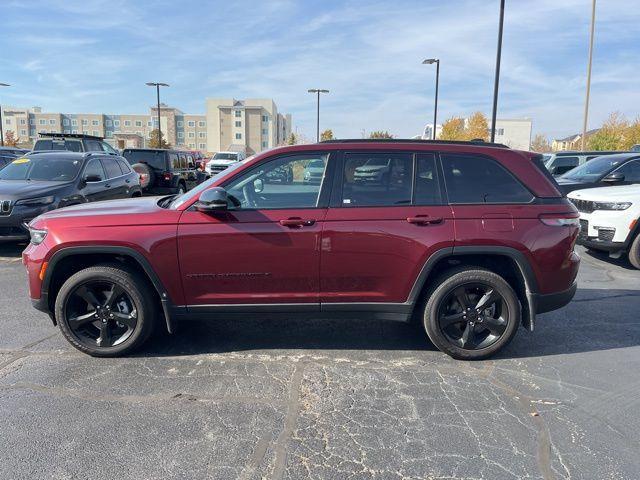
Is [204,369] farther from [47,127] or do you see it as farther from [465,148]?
[47,127]

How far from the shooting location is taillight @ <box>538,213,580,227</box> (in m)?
3.82

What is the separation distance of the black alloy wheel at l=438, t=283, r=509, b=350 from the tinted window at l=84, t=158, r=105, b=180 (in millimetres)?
7458

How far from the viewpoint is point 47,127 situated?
402 feet

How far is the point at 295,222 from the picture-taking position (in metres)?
3.67

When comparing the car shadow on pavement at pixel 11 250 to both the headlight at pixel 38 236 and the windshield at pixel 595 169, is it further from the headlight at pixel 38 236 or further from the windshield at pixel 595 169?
the windshield at pixel 595 169

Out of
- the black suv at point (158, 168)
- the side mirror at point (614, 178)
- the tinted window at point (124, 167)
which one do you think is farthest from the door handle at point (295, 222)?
the black suv at point (158, 168)

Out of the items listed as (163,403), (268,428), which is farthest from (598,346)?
(163,403)

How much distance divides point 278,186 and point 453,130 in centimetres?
Result: 5559

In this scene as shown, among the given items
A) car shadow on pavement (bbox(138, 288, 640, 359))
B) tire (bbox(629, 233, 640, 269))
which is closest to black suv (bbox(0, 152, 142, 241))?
car shadow on pavement (bbox(138, 288, 640, 359))

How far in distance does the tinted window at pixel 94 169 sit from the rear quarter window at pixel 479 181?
24.0 ft

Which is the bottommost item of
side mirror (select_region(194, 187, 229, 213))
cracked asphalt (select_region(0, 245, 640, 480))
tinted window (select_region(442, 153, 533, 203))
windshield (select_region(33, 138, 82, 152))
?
cracked asphalt (select_region(0, 245, 640, 480))

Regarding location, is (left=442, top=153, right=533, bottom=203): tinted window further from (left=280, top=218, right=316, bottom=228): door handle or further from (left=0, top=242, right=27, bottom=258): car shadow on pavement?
(left=0, top=242, right=27, bottom=258): car shadow on pavement

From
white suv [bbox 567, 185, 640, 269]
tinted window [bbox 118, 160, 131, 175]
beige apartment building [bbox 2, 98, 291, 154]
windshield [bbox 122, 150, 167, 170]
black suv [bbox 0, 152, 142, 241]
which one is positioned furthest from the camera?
beige apartment building [bbox 2, 98, 291, 154]

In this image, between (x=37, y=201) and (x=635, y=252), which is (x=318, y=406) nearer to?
(x=635, y=252)
